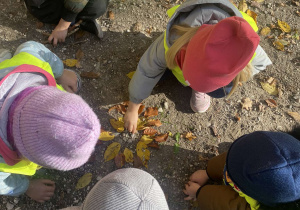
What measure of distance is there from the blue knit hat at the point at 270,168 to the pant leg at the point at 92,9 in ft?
4.72

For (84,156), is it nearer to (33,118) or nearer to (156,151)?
(33,118)

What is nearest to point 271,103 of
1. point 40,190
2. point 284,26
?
point 284,26

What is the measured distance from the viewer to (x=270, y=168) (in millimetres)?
1275

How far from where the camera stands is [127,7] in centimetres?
241

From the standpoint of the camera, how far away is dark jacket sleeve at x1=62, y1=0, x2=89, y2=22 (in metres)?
1.91

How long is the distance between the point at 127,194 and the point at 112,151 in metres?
0.88

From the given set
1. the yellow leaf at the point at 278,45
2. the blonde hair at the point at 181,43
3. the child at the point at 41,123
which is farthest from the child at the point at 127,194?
the yellow leaf at the point at 278,45

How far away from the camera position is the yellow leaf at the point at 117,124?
2.05m

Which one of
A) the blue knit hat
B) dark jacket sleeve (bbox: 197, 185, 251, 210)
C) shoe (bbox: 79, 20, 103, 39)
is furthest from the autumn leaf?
the blue knit hat

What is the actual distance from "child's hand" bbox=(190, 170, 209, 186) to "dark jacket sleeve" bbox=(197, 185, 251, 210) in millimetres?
125

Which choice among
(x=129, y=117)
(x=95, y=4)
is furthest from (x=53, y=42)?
(x=129, y=117)

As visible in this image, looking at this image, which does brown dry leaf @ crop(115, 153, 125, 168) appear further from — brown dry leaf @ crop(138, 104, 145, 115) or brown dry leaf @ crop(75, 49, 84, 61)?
brown dry leaf @ crop(75, 49, 84, 61)

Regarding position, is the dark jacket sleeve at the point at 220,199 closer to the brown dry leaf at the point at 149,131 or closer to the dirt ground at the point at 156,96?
the dirt ground at the point at 156,96

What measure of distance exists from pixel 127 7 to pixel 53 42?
2.32ft
